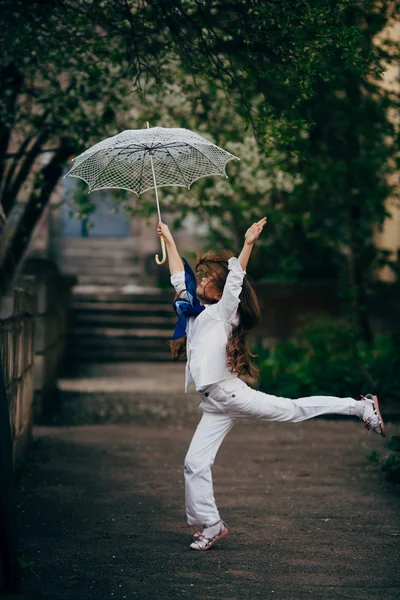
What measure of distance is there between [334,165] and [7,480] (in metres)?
8.54

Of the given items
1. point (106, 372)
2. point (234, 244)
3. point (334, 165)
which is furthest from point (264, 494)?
point (234, 244)

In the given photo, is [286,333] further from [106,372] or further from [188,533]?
[188,533]

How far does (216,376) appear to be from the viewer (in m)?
5.53

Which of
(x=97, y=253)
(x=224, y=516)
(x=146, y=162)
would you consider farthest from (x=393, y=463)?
(x=97, y=253)

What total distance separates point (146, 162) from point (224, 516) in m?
2.43

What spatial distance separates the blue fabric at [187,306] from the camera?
5.64m

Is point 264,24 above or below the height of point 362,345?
above

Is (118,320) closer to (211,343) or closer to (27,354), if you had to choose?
(27,354)

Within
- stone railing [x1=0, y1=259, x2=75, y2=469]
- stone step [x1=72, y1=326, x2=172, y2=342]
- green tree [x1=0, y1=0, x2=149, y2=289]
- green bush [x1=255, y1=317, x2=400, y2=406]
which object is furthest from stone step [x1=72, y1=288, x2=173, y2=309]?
stone railing [x1=0, y1=259, x2=75, y2=469]

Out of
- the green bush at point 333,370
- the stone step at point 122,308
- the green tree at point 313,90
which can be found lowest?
the green bush at point 333,370

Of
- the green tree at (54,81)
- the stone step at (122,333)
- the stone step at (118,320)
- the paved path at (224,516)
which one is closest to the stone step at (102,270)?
the stone step at (118,320)

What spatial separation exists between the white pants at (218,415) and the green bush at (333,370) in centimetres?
526

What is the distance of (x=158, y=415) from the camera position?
11.3m

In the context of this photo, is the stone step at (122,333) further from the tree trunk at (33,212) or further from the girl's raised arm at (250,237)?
the girl's raised arm at (250,237)
